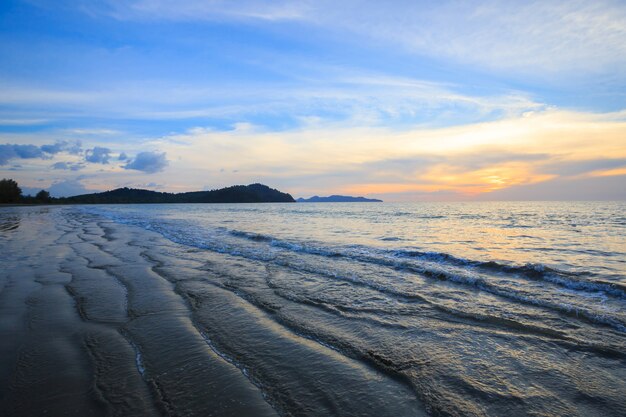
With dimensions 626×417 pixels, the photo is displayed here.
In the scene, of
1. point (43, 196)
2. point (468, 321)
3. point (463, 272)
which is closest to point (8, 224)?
point (463, 272)

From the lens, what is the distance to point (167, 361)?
15.0ft

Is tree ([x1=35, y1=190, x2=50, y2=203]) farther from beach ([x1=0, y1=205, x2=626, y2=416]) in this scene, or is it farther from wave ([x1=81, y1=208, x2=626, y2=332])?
beach ([x1=0, y1=205, x2=626, y2=416])

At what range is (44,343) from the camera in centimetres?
510

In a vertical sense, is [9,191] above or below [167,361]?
above

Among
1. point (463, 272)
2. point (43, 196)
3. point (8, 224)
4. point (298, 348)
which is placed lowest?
point (463, 272)

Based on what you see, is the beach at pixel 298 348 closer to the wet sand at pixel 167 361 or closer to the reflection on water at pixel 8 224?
the wet sand at pixel 167 361

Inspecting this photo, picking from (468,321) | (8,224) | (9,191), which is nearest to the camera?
(468,321)

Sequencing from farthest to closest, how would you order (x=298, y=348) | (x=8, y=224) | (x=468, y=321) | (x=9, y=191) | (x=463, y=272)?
(x=9, y=191), (x=8, y=224), (x=463, y=272), (x=468, y=321), (x=298, y=348)

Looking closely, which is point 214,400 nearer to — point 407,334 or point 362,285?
point 407,334

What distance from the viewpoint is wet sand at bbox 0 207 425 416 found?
3.57 m

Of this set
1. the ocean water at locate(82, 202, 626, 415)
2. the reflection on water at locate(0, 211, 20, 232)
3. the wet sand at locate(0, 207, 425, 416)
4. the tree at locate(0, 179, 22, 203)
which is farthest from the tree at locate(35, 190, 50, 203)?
the wet sand at locate(0, 207, 425, 416)

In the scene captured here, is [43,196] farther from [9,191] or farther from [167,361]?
[167,361]

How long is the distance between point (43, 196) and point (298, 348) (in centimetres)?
17956

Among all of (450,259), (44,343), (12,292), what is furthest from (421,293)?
(12,292)
